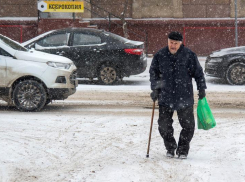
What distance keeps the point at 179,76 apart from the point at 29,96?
4755 millimetres

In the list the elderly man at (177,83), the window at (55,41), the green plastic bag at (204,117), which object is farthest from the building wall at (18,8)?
the green plastic bag at (204,117)

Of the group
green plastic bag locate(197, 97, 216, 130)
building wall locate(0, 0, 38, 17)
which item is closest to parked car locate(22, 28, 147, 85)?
green plastic bag locate(197, 97, 216, 130)

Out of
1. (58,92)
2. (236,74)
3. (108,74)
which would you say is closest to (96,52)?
(108,74)

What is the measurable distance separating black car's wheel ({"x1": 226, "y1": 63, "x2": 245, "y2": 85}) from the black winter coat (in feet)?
30.8

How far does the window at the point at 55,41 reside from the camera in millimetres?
16297

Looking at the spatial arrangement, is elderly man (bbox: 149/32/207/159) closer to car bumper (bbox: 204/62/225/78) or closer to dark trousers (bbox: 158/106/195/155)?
dark trousers (bbox: 158/106/195/155)

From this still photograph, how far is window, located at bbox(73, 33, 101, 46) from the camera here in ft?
53.7

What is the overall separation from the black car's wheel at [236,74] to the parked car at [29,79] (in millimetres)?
6422

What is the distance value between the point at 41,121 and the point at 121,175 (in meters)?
3.93

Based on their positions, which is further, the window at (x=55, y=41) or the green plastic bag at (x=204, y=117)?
the window at (x=55, y=41)

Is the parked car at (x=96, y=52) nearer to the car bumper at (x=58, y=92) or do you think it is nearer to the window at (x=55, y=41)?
the window at (x=55, y=41)

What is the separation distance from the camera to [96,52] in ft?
53.0

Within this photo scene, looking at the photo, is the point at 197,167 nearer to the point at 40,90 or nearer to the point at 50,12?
the point at 40,90

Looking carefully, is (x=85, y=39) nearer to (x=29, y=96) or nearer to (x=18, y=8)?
(x=29, y=96)
